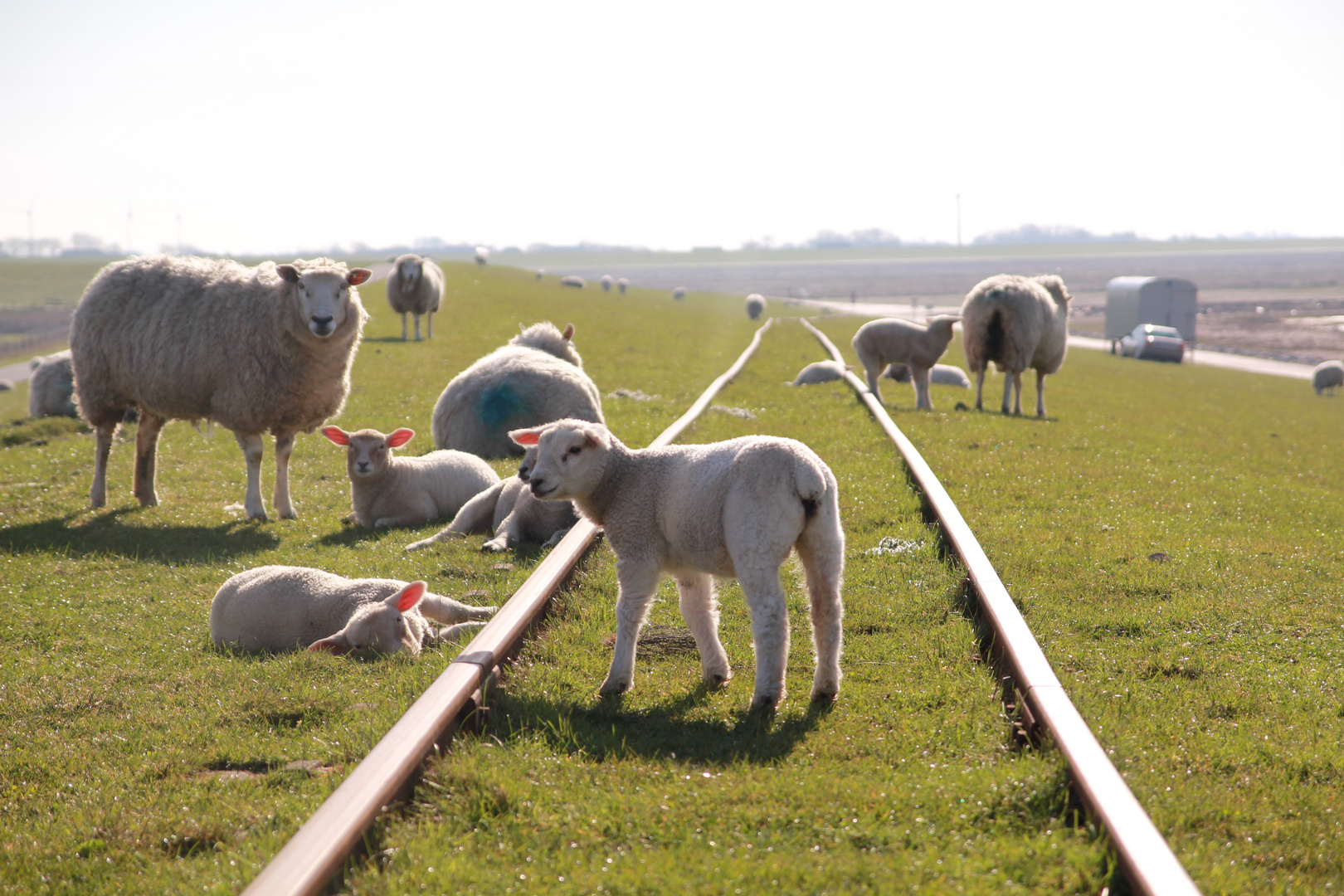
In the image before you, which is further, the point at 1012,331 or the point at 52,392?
the point at 52,392

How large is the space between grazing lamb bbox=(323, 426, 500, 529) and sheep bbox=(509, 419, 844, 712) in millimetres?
4400

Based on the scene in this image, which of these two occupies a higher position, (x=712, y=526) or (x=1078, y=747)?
(x=712, y=526)

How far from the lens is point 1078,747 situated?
3.57m

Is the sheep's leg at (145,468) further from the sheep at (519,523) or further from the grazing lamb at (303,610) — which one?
the grazing lamb at (303,610)

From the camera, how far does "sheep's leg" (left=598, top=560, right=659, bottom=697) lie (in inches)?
187

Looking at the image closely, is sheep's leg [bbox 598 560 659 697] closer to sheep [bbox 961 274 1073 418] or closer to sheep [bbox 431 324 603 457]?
sheep [bbox 431 324 603 457]

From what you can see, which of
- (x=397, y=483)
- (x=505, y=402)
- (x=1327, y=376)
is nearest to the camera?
(x=397, y=483)

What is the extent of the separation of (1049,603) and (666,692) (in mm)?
2659

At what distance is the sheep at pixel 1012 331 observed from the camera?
16.9 meters

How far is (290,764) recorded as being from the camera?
4.12 m

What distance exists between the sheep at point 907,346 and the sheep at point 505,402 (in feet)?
21.8

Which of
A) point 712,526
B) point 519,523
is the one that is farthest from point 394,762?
point 519,523

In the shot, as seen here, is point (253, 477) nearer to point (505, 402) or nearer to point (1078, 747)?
point (505, 402)

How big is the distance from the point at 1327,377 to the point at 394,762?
38.7m
